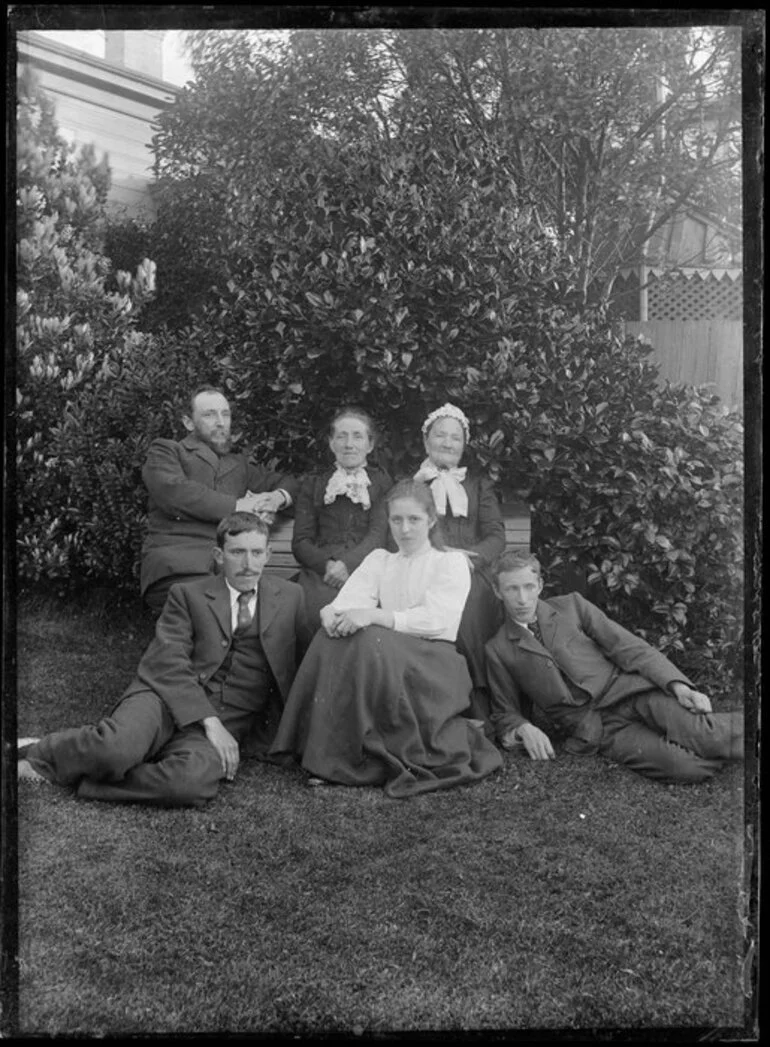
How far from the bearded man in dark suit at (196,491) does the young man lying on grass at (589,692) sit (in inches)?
41.9

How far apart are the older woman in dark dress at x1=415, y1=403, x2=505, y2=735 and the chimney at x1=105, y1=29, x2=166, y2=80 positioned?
5.89 feet

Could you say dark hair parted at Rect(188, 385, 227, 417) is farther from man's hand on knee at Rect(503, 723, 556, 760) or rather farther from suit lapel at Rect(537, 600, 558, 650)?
man's hand on knee at Rect(503, 723, 556, 760)

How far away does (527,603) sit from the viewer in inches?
160

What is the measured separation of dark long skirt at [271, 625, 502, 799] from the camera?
3.96 m

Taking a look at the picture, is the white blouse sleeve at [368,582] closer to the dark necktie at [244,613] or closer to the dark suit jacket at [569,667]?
the dark necktie at [244,613]

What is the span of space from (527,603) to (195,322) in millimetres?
1787

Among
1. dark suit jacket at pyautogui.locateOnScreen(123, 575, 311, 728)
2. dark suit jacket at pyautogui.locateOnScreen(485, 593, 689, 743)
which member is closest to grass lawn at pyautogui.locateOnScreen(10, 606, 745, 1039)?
dark suit jacket at pyautogui.locateOnScreen(485, 593, 689, 743)

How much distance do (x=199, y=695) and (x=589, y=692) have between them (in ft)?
5.25

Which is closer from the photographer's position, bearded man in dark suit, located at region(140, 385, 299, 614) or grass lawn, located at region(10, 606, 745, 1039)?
grass lawn, located at region(10, 606, 745, 1039)

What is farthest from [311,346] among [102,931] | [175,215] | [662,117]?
[102,931]

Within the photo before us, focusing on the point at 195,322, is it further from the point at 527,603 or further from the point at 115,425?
the point at 527,603

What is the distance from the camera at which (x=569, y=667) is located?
4.12m

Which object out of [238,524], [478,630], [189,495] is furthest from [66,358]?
[478,630]

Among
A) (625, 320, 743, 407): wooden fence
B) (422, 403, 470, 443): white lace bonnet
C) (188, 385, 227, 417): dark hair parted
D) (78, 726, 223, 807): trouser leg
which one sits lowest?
(78, 726, 223, 807): trouser leg
